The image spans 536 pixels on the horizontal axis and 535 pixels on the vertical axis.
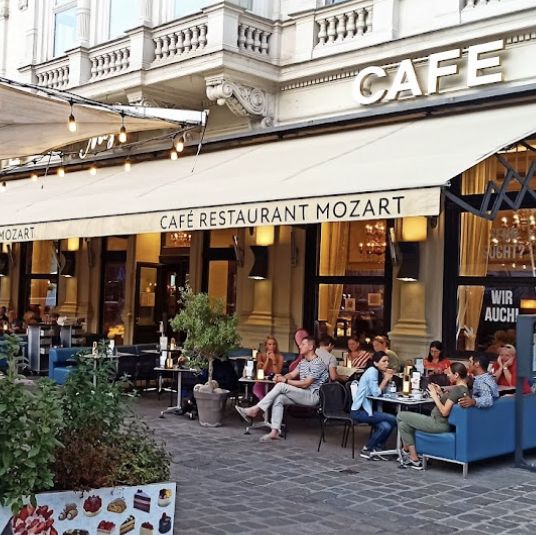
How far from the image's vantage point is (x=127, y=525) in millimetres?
4176

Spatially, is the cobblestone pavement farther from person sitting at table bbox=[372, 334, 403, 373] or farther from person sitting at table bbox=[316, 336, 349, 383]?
person sitting at table bbox=[372, 334, 403, 373]

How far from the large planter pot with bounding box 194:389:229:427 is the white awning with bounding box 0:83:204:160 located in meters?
3.39

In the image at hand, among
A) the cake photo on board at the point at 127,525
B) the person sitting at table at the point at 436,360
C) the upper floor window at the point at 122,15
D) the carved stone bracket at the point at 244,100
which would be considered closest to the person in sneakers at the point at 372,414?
the person sitting at table at the point at 436,360

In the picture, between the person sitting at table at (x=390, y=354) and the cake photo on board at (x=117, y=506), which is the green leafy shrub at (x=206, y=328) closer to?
the person sitting at table at (x=390, y=354)

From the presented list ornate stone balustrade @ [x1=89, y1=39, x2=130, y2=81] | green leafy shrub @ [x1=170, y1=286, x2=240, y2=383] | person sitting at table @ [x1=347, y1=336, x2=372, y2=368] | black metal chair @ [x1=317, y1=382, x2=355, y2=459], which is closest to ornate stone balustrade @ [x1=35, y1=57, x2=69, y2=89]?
ornate stone balustrade @ [x1=89, y1=39, x2=130, y2=81]

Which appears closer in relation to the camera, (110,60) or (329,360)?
(329,360)

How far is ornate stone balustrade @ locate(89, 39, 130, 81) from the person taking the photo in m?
14.2

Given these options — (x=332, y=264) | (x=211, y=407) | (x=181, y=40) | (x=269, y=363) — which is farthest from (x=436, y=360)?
(x=181, y=40)

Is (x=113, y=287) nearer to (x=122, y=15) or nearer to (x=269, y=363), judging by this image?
(x=122, y=15)

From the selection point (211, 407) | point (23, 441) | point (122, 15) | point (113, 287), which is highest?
point (122, 15)

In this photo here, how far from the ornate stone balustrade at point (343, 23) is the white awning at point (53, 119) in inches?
151

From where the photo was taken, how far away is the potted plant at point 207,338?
9836 mm

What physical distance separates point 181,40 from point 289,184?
495cm

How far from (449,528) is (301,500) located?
1.25m
